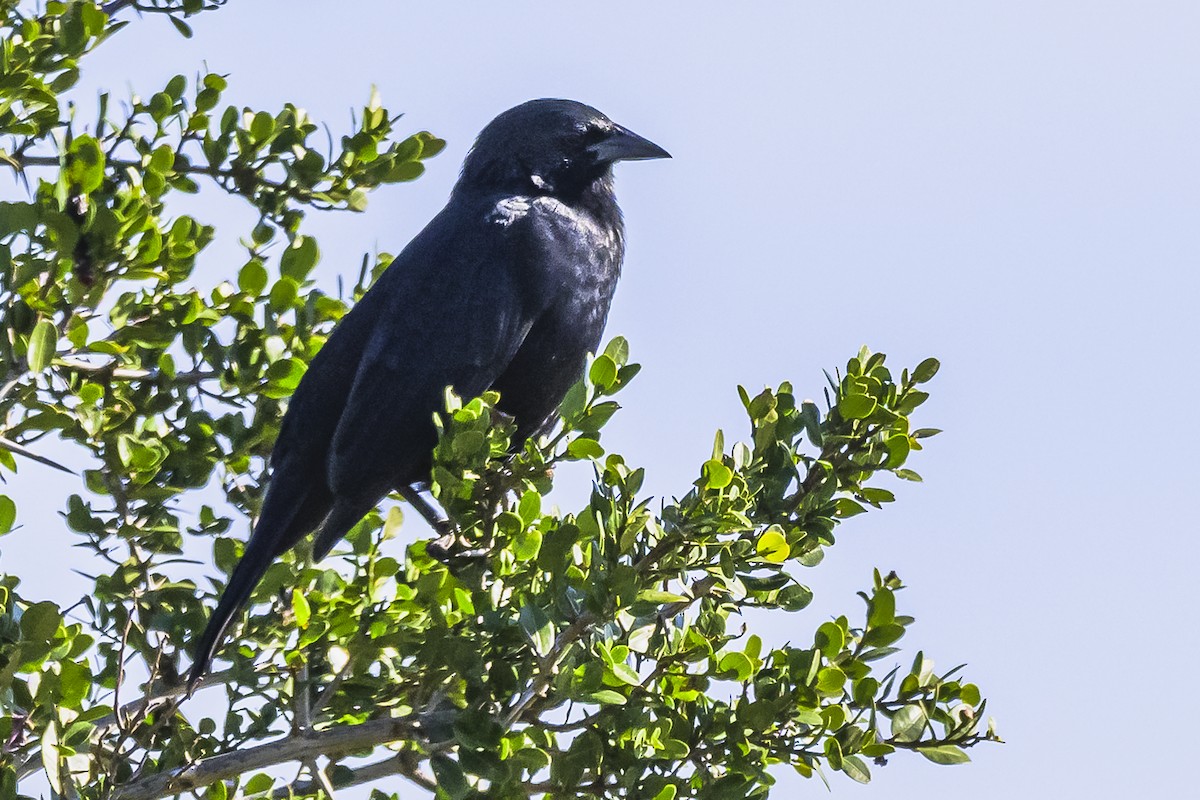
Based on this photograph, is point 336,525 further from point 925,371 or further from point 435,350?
point 925,371

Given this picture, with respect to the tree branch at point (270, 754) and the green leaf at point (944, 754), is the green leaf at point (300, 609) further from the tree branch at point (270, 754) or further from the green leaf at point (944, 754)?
the green leaf at point (944, 754)

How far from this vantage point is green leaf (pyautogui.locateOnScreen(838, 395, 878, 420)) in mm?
2842

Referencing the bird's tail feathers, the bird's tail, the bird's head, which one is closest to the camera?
the bird's tail

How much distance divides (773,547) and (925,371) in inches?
20.1

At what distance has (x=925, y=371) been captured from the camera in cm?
295

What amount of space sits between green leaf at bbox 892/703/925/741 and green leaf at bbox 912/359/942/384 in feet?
2.12

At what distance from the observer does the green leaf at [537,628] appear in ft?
8.63

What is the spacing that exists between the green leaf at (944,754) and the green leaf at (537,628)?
2.55 ft

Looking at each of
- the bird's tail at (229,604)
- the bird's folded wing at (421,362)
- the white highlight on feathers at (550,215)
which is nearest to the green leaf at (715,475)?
the bird's tail at (229,604)

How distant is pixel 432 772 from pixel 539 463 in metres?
0.65

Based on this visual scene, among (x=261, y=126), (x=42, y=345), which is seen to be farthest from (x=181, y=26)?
(x=42, y=345)

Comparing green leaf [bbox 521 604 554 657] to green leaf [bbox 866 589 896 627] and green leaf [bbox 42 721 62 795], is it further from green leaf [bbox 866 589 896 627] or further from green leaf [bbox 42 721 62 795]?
green leaf [bbox 42 721 62 795]

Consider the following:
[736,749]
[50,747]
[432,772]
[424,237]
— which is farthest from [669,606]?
Result: [424,237]

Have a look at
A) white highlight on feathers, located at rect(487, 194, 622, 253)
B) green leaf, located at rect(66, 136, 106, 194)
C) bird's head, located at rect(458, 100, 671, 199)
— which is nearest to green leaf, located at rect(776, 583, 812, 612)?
white highlight on feathers, located at rect(487, 194, 622, 253)
